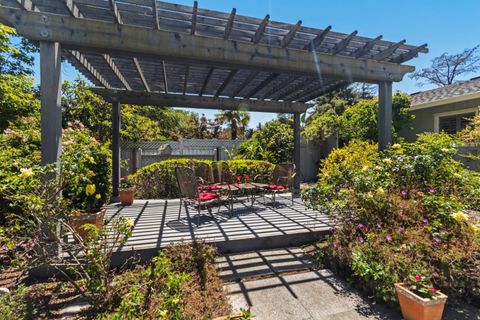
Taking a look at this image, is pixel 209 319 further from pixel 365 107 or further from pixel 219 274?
pixel 365 107

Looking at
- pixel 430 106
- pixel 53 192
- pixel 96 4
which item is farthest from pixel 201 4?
pixel 430 106

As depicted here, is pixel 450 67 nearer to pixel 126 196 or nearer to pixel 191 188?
pixel 191 188

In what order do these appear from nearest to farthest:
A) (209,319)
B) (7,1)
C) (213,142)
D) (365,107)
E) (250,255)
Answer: (209,319), (7,1), (250,255), (365,107), (213,142)

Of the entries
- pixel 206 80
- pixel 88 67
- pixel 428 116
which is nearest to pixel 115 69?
pixel 88 67

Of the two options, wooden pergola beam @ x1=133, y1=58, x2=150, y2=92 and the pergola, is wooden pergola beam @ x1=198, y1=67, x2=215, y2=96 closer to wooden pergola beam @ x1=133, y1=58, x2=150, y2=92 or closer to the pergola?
the pergola

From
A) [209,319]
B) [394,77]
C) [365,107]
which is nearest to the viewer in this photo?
[209,319]

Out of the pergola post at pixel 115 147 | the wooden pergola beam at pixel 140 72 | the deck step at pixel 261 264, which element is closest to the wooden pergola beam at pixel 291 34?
the wooden pergola beam at pixel 140 72

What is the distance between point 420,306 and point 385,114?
3289 millimetres

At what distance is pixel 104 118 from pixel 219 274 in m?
9.12

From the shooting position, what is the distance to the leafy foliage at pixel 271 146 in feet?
33.2

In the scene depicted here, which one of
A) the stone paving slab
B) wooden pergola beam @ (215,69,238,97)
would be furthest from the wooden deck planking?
wooden pergola beam @ (215,69,238,97)

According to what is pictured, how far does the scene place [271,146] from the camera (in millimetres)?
10422

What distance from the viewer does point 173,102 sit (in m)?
A: 6.56

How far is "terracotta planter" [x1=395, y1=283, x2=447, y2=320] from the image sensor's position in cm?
200
